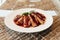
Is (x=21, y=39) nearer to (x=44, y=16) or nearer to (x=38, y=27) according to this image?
(x=38, y=27)

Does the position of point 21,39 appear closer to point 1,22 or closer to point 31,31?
point 31,31

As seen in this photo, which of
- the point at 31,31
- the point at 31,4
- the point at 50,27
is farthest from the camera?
the point at 31,4

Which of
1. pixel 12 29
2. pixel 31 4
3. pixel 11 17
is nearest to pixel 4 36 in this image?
pixel 12 29

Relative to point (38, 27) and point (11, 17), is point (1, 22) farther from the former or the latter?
point (38, 27)

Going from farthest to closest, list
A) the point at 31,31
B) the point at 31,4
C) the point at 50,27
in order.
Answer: the point at 31,4 → the point at 50,27 → the point at 31,31

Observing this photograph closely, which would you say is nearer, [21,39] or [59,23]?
[21,39]

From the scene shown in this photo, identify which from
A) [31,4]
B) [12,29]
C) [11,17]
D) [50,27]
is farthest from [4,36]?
[31,4]

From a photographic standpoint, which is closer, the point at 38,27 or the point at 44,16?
the point at 38,27
